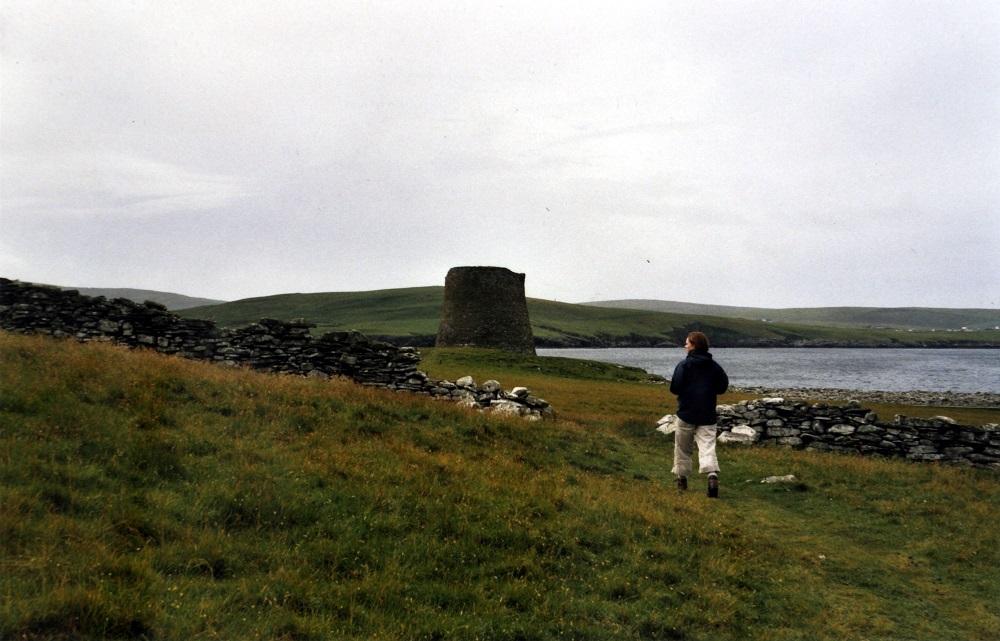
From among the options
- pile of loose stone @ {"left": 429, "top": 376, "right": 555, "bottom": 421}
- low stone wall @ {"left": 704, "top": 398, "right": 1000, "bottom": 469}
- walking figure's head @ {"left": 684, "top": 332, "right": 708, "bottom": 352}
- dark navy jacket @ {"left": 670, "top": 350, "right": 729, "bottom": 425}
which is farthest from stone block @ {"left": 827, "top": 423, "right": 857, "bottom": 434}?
walking figure's head @ {"left": 684, "top": 332, "right": 708, "bottom": 352}

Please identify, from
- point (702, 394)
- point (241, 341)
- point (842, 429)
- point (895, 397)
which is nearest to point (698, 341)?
point (702, 394)

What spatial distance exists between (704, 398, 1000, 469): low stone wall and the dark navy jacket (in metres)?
8.37

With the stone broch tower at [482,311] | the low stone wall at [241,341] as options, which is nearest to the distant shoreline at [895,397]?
the stone broch tower at [482,311]

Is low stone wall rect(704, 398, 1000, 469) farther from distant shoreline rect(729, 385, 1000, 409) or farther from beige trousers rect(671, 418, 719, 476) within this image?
distant shoreline rect(729, 385, 1000, 409)

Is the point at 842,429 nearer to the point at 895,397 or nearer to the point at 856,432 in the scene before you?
the point at 856,432

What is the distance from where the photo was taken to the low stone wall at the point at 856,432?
1833 centimetres

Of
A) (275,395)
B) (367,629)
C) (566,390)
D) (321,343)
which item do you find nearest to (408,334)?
(566,390)

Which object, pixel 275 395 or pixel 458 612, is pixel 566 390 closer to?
pixel 275 395

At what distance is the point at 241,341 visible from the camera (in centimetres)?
2091

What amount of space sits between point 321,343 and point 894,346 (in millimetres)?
217117

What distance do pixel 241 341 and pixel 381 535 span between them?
50.2 feet

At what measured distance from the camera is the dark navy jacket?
12.8 meters

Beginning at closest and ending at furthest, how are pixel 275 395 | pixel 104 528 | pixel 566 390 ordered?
pixel 104 528 < pixel 275 395 < pixel 566 390

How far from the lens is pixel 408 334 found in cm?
12656
